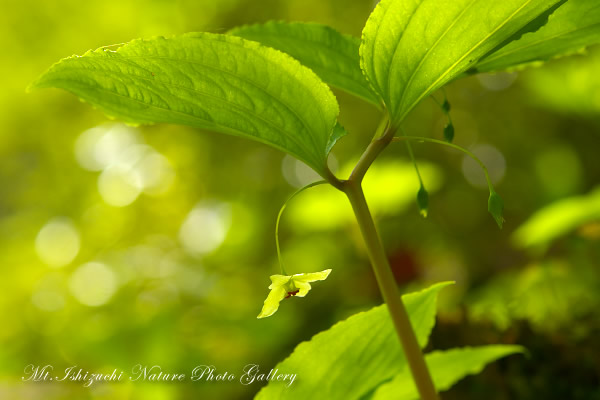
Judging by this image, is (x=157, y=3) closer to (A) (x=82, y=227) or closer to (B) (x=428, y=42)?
(A) (x=82, y=227)

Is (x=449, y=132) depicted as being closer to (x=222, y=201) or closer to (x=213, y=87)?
(x=213, y=87)

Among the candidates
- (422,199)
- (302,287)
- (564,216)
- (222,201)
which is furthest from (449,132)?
(222,201)

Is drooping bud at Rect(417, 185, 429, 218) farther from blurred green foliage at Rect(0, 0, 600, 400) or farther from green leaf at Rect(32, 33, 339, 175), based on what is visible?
blurred green foliage at Rect(0, 0, 600, 400)

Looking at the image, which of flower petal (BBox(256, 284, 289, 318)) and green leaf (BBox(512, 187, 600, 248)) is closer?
flower petal (BBox(256, 284, 289, 318))

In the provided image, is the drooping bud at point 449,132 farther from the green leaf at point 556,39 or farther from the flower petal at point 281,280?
the flower petal at point 281,280

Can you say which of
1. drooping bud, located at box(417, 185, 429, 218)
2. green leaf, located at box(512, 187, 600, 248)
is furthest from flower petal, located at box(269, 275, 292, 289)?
green leaf, located at box(512, 187, 600, 248)

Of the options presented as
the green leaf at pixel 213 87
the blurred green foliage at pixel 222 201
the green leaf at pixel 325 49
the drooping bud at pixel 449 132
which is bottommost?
the blurred green foliage at pixel 222 201

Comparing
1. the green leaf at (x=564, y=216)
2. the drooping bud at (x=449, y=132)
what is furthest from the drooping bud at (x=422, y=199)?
the green leaf at (x=564, y=216)
